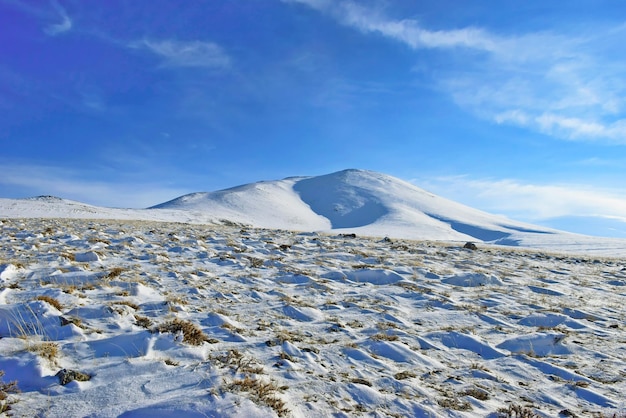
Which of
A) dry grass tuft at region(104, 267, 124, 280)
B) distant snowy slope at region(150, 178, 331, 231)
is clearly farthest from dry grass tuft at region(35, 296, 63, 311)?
distant snowy slope at region(150, 178, 331, 231)

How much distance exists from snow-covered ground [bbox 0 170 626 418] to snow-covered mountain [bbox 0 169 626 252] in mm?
69290

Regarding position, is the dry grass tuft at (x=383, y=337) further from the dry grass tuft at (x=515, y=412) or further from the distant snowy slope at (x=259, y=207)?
the distant snowy slope at (x=259, y=207)

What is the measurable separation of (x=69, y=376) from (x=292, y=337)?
3.26 metres

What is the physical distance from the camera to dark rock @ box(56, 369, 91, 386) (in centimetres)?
436

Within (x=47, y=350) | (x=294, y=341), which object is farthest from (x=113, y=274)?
(x=294, y=341)

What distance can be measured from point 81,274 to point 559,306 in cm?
1181

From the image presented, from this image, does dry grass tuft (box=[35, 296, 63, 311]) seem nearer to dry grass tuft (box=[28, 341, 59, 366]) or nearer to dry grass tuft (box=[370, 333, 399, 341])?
dry grass tuft (box=[28, 341, 59, 366])

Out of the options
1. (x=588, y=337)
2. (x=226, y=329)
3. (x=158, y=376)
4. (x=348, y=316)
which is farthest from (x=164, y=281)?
(x=588, y=337)

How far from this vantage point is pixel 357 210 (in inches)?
5271

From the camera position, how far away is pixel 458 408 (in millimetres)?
4609

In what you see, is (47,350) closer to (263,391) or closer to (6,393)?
(6,393)

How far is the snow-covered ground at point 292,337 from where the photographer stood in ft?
14.4

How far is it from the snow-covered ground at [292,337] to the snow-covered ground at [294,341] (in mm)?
28

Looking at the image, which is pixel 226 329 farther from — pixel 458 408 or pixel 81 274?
pixel 81 274
